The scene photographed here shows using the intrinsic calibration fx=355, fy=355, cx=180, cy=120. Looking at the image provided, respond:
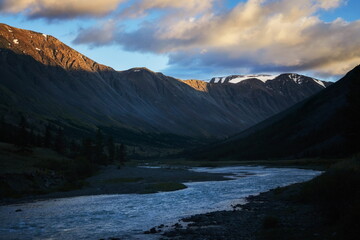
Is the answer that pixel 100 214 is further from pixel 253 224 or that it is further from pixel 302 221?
pixel 302 221

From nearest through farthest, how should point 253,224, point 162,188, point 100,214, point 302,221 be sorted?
point 302,221 < point 253,224 < point 100,214 < point 162,188

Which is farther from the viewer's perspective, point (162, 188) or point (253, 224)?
point (162, 188)

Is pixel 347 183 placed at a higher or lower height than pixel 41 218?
higher

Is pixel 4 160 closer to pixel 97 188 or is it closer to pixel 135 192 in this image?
pixel 97 188

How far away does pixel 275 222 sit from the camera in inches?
1009

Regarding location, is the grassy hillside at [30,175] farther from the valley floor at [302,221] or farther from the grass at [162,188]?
the valley floor at [302,221]

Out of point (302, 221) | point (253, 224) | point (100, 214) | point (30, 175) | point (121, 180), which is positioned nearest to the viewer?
point (302, 221)

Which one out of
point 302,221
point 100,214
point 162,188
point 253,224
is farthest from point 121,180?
point 302,221

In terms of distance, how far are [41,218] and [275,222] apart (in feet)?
77.4

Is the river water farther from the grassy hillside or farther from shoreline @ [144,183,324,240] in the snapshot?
the grassy hillside

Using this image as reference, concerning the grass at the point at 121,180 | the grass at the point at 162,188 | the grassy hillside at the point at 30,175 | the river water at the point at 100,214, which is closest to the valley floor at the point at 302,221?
the river water at the point at 100,214

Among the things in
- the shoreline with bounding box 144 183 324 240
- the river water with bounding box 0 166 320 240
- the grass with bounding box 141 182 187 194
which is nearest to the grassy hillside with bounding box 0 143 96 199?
→ the river water with bounding box 0 166 320 240

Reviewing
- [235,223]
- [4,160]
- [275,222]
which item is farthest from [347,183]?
[4,160]

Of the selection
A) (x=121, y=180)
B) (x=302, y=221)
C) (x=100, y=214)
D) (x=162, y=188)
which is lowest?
(x=162, y=188)
